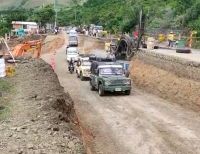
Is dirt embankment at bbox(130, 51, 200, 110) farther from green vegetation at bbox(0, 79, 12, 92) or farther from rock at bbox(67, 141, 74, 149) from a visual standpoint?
rock at bbox(67, 141, 74, 149)

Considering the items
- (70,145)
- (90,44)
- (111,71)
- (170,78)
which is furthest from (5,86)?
(90,44)

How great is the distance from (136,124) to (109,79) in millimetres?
10821

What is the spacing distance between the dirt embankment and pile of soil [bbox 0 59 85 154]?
7.98m

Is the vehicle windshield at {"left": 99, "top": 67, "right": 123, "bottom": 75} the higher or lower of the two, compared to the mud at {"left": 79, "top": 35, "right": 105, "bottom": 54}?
higher

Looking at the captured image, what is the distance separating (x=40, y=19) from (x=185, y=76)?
12528 cm

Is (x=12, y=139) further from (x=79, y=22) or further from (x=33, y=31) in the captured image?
(x=79, y=22)

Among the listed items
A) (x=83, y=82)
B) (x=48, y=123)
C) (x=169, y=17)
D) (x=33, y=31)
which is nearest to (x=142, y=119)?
(x=48, y=123)

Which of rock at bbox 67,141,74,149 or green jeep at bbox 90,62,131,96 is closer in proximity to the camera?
rock at bbox 67,141,74,149

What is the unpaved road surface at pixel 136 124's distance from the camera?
20.3 metres

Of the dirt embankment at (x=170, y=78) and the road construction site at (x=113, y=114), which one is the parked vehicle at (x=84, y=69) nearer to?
the road construction site at (x=113, y=114)

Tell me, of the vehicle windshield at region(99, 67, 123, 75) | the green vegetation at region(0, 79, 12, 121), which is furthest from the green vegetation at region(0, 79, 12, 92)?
the vehicle windshield at region(99, 67, 123, 75)

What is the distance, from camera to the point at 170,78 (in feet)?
118

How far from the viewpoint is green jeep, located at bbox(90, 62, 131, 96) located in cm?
3516

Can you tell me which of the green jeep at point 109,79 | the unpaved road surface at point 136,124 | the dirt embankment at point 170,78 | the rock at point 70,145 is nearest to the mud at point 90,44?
the dirt embankment at point 170,78
